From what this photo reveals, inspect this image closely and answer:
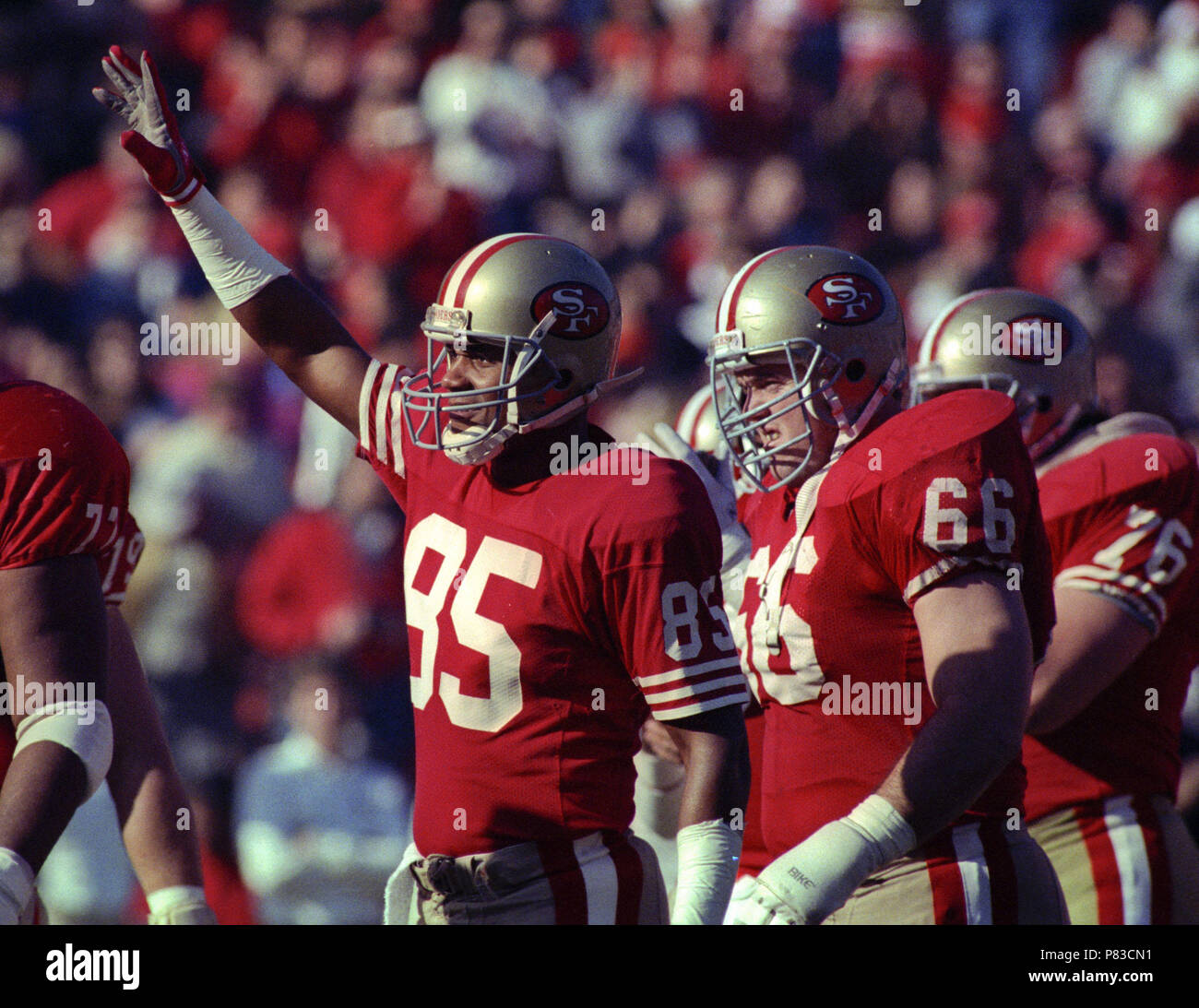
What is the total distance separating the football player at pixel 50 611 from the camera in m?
2.40

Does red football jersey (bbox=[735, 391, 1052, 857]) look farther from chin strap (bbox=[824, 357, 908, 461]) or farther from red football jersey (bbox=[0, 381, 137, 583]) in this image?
red football jersey (bbox=[0, 381, 137, 583])

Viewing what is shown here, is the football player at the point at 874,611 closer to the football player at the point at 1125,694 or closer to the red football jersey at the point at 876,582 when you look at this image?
the red football jersey at the point at 876,582

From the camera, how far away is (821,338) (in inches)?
111

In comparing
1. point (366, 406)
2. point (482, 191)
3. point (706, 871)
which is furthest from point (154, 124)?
point (482, 191)

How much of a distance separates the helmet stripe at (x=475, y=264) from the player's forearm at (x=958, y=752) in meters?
1.04

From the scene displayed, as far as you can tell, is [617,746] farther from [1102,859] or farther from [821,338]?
[1102,859]

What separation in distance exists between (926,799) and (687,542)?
0.53 m

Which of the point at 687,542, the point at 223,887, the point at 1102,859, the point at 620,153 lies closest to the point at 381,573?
the point at 223,887

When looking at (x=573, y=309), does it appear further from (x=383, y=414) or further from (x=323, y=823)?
(x=323, y=823)

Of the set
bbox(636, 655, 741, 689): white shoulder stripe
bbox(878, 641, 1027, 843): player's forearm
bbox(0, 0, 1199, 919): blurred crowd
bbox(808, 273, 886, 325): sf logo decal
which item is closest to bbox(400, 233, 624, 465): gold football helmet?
bbox(808, 273, 886, 325): sf logo decal

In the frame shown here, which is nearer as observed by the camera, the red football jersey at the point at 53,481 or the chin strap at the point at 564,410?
the red football jersey at the point at 53,481

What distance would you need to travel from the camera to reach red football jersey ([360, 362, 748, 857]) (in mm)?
2486

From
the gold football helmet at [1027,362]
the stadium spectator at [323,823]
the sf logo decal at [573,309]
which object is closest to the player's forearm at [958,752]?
the sf logo decal at [573,309]

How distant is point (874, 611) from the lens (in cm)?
256
